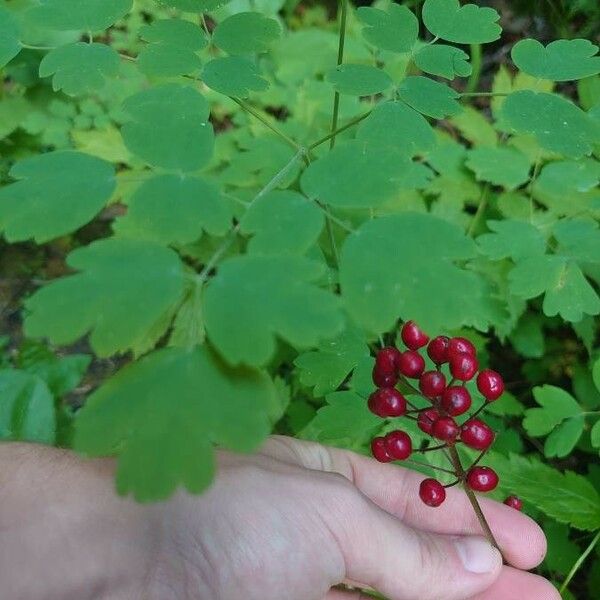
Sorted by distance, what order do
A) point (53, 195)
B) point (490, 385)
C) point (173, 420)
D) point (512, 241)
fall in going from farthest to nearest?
1. point (512, 241)
2. point (490, 385)
3. point (53, 195)
4. point (173, 420)

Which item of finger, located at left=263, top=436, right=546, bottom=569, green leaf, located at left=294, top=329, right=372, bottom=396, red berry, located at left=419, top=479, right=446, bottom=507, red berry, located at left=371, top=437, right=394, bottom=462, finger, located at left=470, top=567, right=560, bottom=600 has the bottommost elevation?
finger, located at left=470, top=567, right=560, bottom=600

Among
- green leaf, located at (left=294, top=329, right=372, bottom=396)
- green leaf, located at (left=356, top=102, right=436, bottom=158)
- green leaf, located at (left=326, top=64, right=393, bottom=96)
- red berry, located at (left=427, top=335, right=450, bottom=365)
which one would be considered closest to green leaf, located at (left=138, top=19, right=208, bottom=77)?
green leaf, located at (left=326, top=64, right=393, bottom=96)

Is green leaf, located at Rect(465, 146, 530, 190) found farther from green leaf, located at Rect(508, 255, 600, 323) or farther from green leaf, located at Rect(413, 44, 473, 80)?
green leaf, located at Rect(413, 44, 473, 80)

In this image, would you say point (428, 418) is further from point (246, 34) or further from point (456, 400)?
point (246, 34)

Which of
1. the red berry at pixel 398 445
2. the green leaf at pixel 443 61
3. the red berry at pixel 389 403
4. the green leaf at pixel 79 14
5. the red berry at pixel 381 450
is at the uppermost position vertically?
the green leaf at pixel 79 14

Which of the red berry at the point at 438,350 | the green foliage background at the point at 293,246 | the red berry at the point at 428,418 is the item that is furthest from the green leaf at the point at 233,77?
the red berry at the point at 428,418

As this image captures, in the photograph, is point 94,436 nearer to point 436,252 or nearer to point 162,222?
point 162,222

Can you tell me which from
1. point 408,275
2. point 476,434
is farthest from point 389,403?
point 408,275

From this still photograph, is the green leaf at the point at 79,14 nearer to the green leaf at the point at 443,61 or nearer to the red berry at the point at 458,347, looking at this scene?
the green leaf at the point at 443,61
